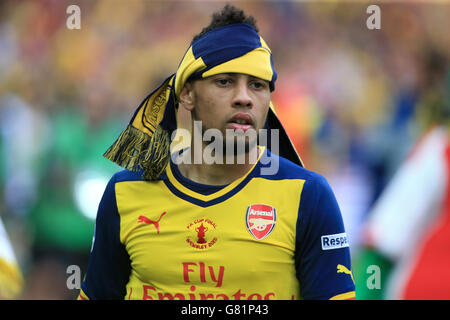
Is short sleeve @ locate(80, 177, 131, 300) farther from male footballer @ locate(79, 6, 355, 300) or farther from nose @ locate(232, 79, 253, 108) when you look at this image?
nose @ locate(232, 79, 253, 108)

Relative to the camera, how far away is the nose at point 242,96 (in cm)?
251

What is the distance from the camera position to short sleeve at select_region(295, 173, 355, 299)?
237 cm

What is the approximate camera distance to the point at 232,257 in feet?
7.93

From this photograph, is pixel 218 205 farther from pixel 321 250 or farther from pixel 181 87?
pixel 181 87

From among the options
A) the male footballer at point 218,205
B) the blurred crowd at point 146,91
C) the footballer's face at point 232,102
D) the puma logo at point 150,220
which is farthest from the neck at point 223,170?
the blurred crowd at point 146,91

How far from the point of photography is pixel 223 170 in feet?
8.71

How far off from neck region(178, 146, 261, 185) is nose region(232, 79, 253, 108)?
248 millimetres

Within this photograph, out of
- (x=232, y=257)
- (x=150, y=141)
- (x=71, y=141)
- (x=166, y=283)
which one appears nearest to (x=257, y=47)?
(x=150, y=141)

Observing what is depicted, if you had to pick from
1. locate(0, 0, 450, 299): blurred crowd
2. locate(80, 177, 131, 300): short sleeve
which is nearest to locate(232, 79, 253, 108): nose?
locate(80, 177, 131, 300): short sleeve

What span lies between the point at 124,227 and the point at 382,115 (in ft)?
10.6

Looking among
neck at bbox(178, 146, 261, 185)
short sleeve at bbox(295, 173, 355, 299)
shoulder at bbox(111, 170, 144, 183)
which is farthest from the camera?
shoulder at bbox(111, 170, 144, 183)

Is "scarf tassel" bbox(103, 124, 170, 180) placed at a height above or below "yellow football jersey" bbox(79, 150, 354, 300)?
above

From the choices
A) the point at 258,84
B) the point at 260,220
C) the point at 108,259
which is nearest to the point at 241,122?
the point at 258,84
